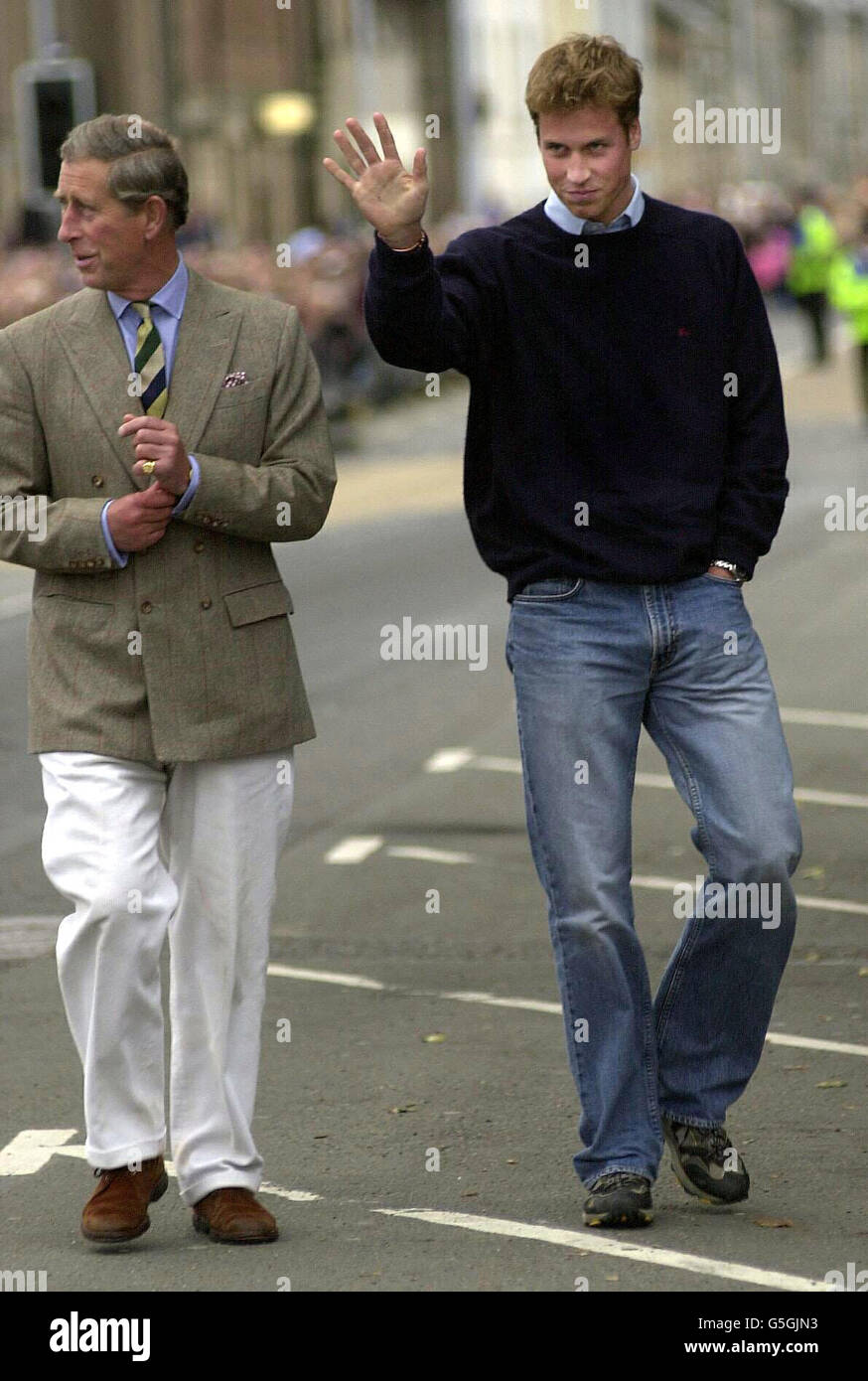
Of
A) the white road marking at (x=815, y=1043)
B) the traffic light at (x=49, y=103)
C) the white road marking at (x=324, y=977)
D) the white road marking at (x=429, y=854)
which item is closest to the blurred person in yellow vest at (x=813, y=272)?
the traffic light at (x=49, y=103)

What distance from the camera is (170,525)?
4594mm

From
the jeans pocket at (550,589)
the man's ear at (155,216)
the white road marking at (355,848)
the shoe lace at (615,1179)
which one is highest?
the man's ear at (155,216)

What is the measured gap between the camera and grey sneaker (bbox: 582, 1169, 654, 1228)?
466 cm

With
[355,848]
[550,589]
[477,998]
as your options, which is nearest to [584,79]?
[550,589]

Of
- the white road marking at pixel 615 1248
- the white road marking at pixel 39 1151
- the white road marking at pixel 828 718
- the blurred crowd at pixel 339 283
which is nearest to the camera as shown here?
the white road marking at pixel 615 1248

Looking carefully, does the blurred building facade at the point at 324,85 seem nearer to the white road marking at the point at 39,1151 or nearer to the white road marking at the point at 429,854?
the white road marking at the point at 429,854

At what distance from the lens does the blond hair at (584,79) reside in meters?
4.53

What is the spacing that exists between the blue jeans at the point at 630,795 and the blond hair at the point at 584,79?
2.84 feet

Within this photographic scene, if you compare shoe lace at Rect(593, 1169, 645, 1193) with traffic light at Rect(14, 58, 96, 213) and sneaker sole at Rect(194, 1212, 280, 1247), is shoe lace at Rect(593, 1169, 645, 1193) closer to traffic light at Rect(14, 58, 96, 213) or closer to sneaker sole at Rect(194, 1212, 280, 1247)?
sneaker sole at Rect(194, 1212, 280, 1247)

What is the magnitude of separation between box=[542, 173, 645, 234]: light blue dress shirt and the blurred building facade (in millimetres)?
23744

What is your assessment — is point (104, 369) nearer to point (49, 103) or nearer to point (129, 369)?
point (129, 369)

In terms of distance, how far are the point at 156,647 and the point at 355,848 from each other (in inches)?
163

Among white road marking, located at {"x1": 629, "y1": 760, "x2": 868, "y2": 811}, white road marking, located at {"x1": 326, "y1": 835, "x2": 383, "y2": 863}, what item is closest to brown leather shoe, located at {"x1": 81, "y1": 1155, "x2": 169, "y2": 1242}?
white road marking, located at {"x1": 326, "y1": 835, "x2": 383, "y2": 863}

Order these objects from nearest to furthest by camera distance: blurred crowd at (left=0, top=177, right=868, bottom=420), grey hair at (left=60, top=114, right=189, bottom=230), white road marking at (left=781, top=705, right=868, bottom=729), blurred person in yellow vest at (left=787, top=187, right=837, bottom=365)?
grey hair at (left=60, top=114, right=189, bottom=230) → white road marking at (left=781, top=705, right=868, bottom=729) → blurred crowd at (left=0, top=177, right=868, bottom=420) → blurred person in yellow vest at (left=787, top=187, right=837, bottom=365)
